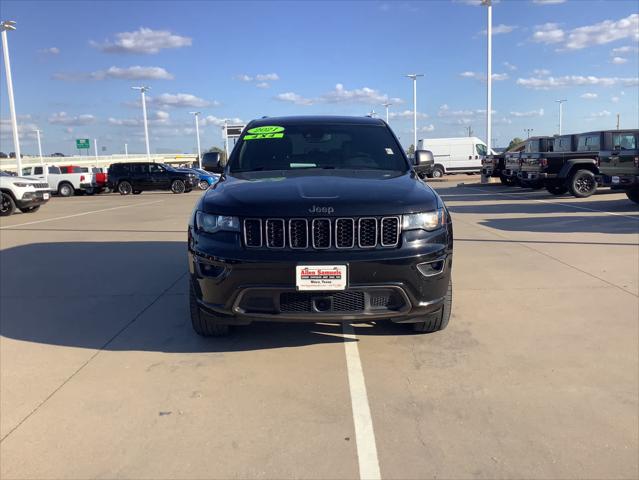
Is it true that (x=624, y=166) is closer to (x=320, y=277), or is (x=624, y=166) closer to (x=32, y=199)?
(x=320, y=277)

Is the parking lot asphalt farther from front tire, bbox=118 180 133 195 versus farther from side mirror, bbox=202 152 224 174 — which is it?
front tire, bbox=118 180 133 195

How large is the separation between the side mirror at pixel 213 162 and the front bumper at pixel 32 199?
11941 mm

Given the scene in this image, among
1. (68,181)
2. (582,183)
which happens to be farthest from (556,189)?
(68,181)

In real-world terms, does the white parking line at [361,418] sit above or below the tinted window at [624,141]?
below

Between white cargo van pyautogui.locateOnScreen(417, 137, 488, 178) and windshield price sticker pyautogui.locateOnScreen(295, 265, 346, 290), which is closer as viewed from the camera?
windshield price sticker pyautogui.locateOnScreen(295, 265, 346, 290)

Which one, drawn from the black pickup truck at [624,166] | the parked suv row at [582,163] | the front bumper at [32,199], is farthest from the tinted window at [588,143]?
the front bumper at [32,199]

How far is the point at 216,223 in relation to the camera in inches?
144

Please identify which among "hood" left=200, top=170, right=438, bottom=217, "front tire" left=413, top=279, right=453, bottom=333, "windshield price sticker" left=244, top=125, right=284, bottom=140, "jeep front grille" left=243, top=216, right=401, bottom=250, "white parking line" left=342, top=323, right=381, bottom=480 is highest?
"windshield price sticker" left=244, top=125, right=284, bottom=140

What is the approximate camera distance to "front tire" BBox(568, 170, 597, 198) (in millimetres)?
16359

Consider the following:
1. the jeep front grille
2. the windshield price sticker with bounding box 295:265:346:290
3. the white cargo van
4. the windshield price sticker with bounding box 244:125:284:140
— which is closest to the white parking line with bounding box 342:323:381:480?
the windshield price sticker with bounding box 295:265:346:290

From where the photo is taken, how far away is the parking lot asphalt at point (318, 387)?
107 inches

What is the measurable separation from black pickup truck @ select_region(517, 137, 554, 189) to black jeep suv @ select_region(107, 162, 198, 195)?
16.7 m

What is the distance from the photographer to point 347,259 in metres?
3.44

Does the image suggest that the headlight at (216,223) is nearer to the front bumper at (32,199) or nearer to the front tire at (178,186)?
the front bumper at (32,199)
